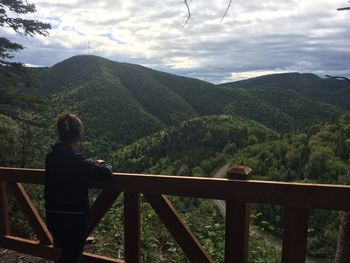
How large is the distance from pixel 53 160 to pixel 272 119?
128 metres

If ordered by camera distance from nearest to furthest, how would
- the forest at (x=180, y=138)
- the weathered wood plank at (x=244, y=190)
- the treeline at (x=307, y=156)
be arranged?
the weathered wood plank at (x=244, y=190) < the forest at (x=180, y=138) < the treeline at (x=307, y=156)

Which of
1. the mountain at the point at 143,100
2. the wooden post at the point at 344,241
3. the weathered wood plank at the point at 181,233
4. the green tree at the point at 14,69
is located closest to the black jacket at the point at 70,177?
the weathered wood plank at the point at 181,233

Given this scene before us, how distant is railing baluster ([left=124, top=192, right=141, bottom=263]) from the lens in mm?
3332

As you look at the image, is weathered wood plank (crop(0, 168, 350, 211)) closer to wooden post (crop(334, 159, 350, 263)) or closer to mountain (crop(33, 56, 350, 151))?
wooden post (crop(334, 159, 350, 263))

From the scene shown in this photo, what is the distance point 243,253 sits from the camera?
2.89 m

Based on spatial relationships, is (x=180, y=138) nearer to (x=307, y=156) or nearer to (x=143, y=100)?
(x=307, y=156)

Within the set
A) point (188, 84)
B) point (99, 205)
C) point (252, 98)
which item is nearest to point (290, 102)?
point (252, 98)

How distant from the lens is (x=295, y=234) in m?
2.67

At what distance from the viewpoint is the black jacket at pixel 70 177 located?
10.0ft

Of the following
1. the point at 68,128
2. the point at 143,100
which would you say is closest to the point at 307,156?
the point at 68,128

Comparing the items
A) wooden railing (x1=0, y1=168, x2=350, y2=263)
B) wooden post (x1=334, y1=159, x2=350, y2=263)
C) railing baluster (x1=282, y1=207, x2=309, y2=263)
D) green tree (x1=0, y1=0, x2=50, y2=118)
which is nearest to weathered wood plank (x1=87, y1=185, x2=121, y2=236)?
wooden railing (x1=0, y1=168, x2=350, y2=263)

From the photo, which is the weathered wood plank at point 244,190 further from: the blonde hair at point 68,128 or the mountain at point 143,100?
the mountain at point 143,100

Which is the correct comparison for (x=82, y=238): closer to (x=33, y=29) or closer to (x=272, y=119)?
(x=33, y=29)

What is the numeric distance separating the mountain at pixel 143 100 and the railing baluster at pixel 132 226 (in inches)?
3264
